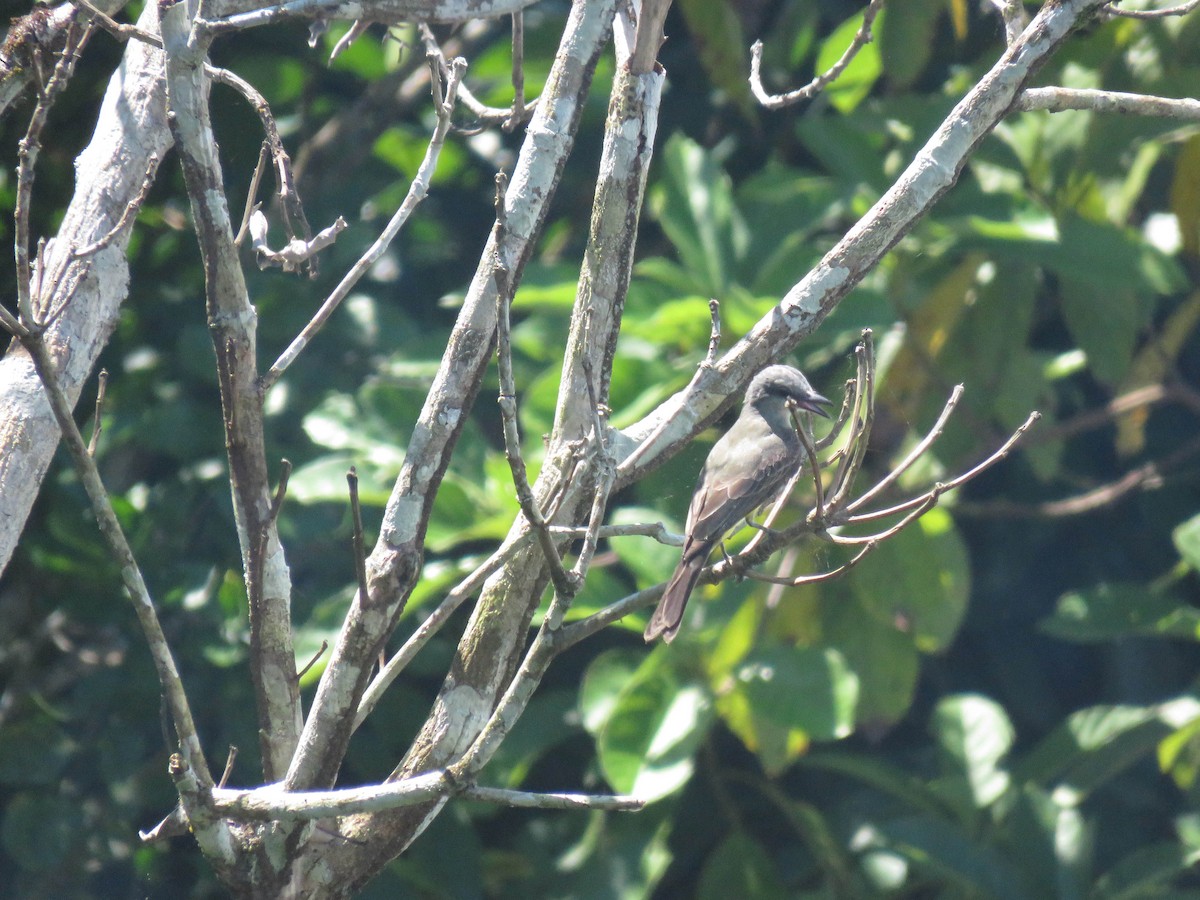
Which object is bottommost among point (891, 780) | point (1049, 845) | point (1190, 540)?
point (1049, 845)

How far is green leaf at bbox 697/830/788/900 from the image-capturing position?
4824mm

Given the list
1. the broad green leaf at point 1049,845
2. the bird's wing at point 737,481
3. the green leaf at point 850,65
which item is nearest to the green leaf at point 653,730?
the bird's wing at point 737,481

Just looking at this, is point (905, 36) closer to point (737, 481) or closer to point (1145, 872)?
point (737, 481)

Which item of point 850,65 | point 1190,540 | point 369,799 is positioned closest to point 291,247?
point 369,799

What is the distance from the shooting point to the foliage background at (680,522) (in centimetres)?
452

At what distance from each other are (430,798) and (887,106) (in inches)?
143

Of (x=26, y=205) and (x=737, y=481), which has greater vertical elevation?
(x=26, y=205)

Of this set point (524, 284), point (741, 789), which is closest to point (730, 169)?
point (524, 284)

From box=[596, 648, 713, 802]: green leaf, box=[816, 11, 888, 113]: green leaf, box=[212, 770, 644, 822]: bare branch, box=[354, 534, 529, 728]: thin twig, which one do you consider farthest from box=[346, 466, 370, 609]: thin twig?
box=[816, 11, 888, 113]: green leaf

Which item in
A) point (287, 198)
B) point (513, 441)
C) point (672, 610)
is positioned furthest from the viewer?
point (672, 610)

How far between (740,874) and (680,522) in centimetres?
160

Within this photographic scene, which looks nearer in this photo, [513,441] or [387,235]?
[513,441]

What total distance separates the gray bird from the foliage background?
0.51 feet

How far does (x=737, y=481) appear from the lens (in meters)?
4.27
